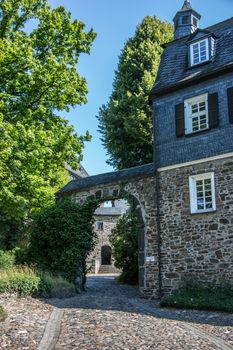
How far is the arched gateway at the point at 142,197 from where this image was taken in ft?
47.5

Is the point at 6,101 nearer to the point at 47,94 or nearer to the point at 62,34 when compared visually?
the point at 47,94

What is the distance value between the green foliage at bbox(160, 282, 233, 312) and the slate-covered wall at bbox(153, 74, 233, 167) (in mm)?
4437

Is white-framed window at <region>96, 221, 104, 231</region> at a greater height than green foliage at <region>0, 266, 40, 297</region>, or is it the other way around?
white-framed window at <region>96, 221, 104, 231</region>

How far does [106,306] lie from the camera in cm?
1133

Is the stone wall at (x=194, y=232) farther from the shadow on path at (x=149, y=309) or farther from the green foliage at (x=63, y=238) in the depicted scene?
the green foliage at (x=63, y=238)

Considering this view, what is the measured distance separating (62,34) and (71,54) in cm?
79

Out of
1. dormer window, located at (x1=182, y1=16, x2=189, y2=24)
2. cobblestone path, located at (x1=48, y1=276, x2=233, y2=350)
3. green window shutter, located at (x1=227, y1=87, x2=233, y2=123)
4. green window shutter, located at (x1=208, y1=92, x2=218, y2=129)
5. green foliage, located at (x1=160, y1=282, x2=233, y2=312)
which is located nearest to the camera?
cobblestone path, located at (x1=48, y1=276, x2=233, y2=350)

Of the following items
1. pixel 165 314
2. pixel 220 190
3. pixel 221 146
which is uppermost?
pixel 221 146

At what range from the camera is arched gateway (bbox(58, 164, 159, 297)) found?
1448cm

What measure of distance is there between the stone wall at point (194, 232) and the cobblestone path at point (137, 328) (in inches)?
88.2

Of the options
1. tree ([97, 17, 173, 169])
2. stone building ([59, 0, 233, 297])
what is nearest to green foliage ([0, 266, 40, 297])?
stone building ([59, 0, 233, 297])

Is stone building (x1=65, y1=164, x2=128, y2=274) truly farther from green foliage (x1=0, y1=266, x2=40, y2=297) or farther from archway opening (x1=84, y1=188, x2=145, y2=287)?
green foliage (x1=0, y1=266, x2=40, y2=297)

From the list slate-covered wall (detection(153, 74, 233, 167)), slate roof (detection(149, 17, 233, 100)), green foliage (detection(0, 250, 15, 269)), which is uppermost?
slate roof (detection(149, 17, 233, 100))

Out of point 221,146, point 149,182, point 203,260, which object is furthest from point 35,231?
point 221,146
